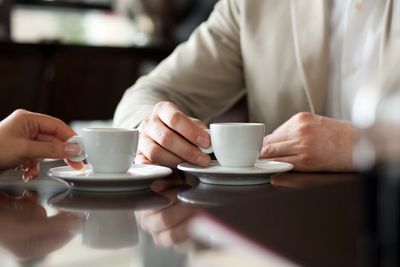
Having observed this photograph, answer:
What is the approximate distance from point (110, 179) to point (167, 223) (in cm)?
18

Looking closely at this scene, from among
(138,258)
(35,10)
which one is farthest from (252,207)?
(35,10)

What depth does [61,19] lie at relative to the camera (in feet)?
10.6

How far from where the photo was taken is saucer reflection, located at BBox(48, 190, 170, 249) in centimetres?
59

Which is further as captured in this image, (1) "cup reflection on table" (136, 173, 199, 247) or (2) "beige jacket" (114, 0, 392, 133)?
(2) "beige jacket" (114, 0, 392, 133)

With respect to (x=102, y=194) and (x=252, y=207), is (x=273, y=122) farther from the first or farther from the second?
(x=252, y=207)

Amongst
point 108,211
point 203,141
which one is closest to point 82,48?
point 203,141

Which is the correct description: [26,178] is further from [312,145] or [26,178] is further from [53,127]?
[312,145]

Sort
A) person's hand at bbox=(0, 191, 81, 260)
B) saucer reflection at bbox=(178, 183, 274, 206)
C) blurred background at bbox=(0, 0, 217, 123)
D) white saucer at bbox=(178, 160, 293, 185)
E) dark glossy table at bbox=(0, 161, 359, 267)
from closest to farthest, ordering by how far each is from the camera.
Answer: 1. dark glossy table at bbox=(0, 161, 359, 267)
2. person's hand at bbox=(0, 191, 81, 260)
3. saucer reflection at bbox=(178, 183, 274, 206)
4. white saucer at bbox=(178, 160, 293, 185)
5. blurred background at bbox=(0, 0, 217, 123)

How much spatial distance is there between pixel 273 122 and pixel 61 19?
2.00m

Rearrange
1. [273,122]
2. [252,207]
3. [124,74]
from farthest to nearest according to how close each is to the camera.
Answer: [124,74], [273,122], [252,207]

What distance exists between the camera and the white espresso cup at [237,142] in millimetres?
Result: 900

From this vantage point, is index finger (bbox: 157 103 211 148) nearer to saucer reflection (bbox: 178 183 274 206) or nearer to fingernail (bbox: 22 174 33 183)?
saucer reflection (bbox: 178 183 274 206)

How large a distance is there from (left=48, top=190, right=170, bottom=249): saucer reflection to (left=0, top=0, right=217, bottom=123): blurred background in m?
1.85

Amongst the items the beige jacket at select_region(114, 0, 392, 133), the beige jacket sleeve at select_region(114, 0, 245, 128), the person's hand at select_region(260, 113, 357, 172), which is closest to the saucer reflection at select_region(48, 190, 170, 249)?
the person's hand at select_region(260, 113, 357, 172)
